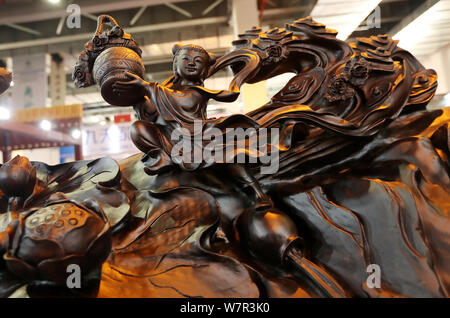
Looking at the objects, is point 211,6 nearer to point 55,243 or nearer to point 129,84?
point 129,84

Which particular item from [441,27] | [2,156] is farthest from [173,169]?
[441,27]

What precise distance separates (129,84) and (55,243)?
13.5 inches

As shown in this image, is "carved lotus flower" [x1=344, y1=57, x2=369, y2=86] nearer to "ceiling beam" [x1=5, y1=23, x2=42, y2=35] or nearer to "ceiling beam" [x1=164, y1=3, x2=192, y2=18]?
"ceiling beam" [x1=164, y1=3, x2=192, y2=18]

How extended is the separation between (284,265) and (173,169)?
29 cm

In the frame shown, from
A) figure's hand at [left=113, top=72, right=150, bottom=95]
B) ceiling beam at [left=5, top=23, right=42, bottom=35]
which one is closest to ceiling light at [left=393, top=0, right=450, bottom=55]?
figure's hand at [left=113, top=72, right=150, bottom=95]

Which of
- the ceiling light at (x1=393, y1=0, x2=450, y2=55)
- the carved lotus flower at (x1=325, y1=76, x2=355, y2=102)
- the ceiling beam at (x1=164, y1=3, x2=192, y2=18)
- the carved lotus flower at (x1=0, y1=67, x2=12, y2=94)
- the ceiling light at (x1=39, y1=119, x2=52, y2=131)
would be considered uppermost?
the ceiling beam at (x1=164, y1=3, x2=192, y2=18)

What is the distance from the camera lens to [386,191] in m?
0.64

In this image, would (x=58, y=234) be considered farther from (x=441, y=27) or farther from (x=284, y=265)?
(x=441, y=27)

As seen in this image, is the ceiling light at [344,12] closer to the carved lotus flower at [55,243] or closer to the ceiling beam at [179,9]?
the ceiling beam at [179,9]

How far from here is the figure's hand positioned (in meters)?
0.70

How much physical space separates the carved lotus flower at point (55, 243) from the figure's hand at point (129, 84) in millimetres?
272

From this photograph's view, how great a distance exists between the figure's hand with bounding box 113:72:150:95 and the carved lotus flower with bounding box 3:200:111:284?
27 cm

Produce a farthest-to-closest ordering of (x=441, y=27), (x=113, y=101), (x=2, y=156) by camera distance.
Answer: (x=441, y=27) → (x=2, y=156) → (x=113, y=101)

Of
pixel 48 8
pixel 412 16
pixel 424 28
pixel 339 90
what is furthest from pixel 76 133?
pixel 424 28
